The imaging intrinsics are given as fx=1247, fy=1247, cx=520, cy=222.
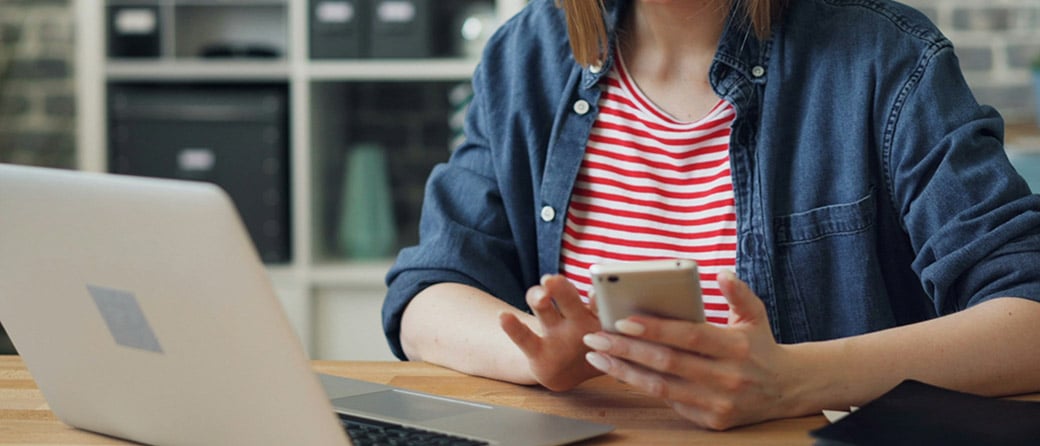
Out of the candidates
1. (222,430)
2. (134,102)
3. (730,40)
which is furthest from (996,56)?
(222,430)

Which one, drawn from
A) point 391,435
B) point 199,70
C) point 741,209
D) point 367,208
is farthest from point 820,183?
point 199,70

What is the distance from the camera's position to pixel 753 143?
144 cm

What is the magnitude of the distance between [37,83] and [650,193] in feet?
7.81

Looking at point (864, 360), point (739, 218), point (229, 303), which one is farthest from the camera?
point (739, 218)

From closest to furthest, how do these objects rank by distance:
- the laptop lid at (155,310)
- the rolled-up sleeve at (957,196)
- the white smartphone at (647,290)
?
1. the laptop lid at (155,310)
2. the white smartphone at (647,290)
3. the rolled-up sleeve at (957,196)

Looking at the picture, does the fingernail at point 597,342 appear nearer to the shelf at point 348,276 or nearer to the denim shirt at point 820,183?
the denim shirt at point 820,183

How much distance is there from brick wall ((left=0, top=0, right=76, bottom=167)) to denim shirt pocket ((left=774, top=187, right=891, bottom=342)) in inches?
96.8

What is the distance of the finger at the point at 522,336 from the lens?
3.64 feet

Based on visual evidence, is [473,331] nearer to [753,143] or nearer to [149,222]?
[753,143]

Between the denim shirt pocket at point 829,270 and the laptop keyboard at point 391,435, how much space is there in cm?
57

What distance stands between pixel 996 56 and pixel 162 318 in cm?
281

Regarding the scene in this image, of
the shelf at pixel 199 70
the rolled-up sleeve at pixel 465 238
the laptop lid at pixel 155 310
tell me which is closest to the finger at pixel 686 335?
the laptop lid at pixel 155 310

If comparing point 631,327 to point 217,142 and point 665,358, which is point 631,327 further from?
point 217,142

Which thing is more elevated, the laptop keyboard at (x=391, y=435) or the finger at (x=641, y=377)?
the finger at (x=641, y=377)
